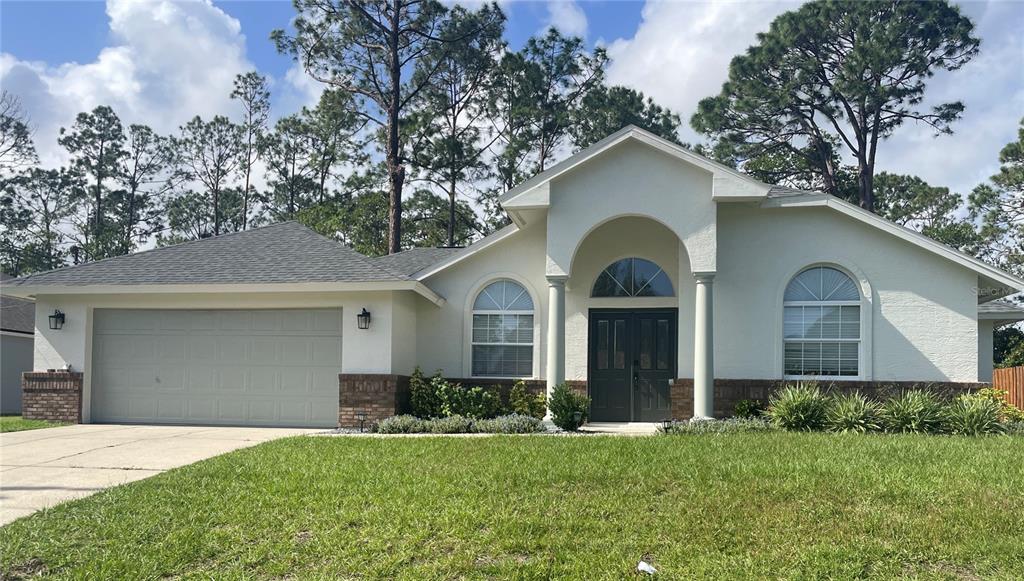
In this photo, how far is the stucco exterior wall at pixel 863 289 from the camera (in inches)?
579

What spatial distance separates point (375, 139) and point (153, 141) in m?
18.3

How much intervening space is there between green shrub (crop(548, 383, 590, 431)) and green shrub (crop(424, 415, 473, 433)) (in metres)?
1.46

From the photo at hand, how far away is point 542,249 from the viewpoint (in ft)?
54.2

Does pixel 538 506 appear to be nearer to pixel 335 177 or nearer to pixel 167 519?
pixel 167 519

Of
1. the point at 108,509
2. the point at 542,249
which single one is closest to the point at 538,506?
the point at 108,509

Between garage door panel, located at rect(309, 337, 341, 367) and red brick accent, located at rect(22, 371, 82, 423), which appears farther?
red brick accent, located at rect(22, 371, 82, 423)

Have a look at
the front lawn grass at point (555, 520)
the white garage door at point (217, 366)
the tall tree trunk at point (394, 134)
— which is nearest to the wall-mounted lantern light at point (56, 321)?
the white garage door at point (217, 366)

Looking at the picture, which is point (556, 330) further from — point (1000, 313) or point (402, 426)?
point (1000, 313)

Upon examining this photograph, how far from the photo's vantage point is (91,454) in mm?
11555

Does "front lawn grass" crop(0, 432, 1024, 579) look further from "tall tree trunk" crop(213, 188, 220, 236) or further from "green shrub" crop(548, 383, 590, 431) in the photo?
"tall tree trunk" crop(213, 188, 220, 236)

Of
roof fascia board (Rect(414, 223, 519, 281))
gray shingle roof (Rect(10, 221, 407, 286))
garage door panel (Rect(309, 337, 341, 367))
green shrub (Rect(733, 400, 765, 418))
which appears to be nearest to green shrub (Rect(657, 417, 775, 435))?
green shrub (Rect(733, 400, 765, 418))

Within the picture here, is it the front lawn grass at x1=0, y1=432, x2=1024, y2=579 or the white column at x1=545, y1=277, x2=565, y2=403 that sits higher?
the white column at x1=545, y1=277, x2=565, y2=403

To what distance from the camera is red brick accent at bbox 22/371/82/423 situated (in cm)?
1612

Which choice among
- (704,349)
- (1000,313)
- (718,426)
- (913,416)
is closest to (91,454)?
(718,426)
